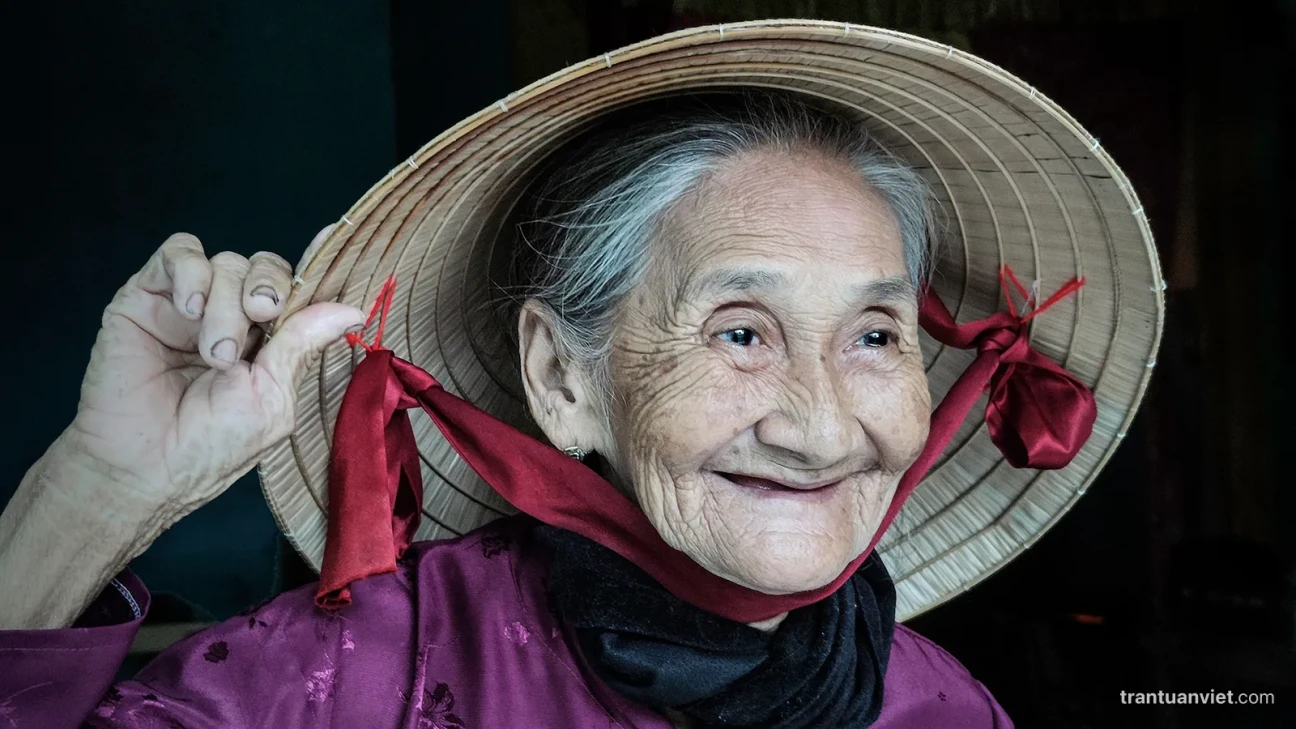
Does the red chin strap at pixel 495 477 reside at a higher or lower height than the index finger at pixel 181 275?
lower

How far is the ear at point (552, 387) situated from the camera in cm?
139

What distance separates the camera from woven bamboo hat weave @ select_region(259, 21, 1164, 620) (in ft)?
3.80

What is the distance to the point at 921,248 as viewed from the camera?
152cm

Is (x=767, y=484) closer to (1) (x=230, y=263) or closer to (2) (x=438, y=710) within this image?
(2) (x=438, y=710)

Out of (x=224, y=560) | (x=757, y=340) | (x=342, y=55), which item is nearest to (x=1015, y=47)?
(x=757, y=340)

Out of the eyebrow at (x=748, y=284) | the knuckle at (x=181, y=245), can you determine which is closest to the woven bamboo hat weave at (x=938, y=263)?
the knuckle at (x=181, y=245)

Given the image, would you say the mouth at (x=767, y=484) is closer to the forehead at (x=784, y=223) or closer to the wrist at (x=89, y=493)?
the forehead at (x=784, y=223)

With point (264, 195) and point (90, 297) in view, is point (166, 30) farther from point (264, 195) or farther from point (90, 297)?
point (90, 297)

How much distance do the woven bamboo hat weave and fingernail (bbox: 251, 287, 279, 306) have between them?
0.04 meters

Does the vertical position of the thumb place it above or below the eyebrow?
below

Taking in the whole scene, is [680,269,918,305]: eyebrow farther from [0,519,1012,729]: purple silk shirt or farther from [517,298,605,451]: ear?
[0,519,1012,729]: purple silk shirt

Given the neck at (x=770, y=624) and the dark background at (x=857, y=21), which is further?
the dark background at (x=857, y=21)

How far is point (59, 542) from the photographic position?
110cm

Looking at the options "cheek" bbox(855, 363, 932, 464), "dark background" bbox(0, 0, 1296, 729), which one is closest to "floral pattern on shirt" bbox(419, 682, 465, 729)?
"cheek" bbox(855, 363, 932, 464)
